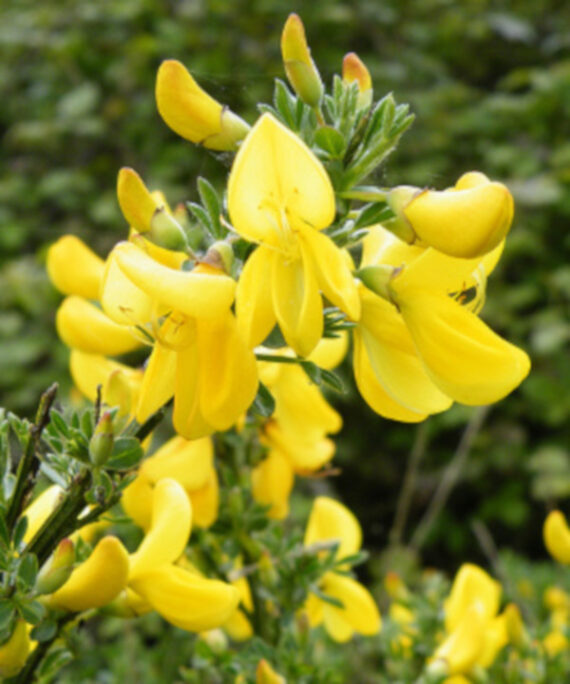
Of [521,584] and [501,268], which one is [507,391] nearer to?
[521,584]

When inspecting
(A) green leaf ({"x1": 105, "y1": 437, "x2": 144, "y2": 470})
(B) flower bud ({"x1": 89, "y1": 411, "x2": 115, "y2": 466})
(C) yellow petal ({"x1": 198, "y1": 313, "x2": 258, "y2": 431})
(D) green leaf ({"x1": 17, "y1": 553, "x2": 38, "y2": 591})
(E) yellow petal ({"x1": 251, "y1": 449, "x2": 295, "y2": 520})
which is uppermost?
(C) yellow petal ({"x1": 198, "y1": 313, "x2": 258, "y2": 431})

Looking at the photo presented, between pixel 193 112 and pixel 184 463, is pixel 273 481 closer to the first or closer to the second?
pixel 184 463

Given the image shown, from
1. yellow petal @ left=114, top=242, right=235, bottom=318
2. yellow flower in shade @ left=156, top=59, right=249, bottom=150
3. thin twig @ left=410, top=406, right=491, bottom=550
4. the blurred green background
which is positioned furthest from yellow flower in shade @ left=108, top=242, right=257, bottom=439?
the blurred green background

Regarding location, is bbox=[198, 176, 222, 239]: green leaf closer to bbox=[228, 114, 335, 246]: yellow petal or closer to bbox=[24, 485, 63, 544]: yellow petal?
bbox=[228, 114, 335, 246]: yellow petal

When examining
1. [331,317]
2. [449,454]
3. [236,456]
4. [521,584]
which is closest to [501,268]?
[449,454]

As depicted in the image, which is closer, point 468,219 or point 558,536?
point 468,219

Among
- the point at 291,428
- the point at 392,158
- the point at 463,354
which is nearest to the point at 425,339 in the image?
the point at 463,354
